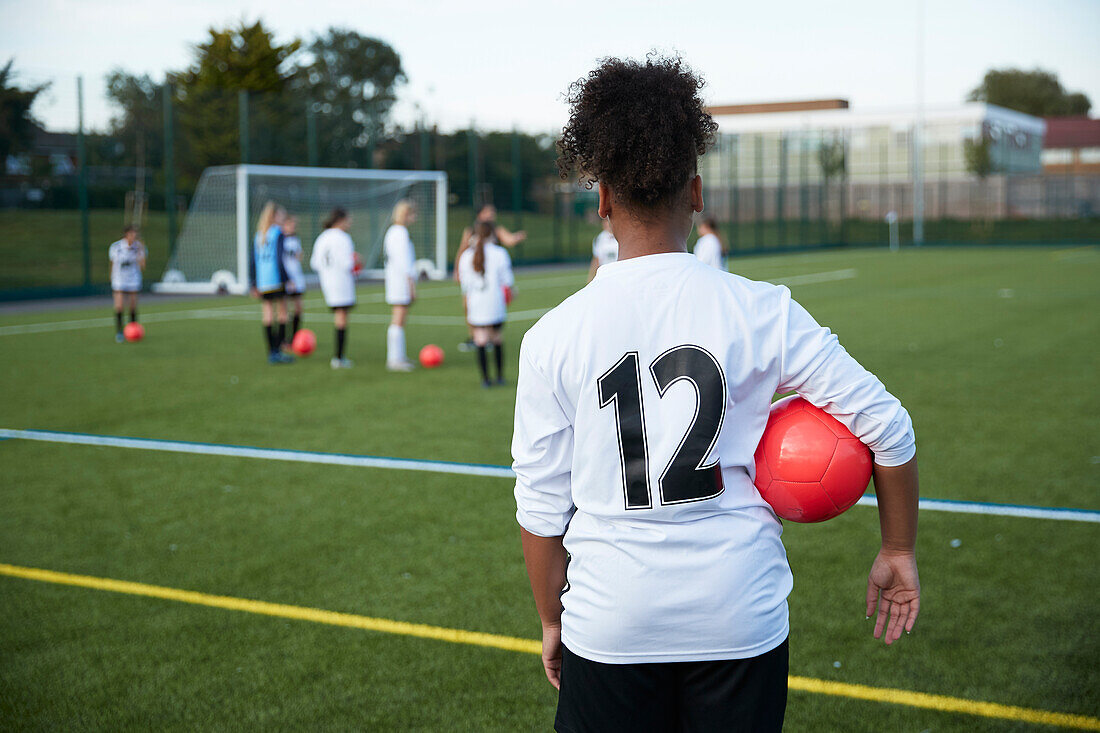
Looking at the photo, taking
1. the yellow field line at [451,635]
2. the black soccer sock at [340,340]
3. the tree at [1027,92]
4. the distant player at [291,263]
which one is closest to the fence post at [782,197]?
the distant player at [291,263]

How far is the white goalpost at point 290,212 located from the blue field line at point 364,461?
14.3 m


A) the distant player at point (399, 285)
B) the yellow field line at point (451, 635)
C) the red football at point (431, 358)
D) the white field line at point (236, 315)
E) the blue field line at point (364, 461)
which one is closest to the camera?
the yellow field line at point (451, 635)

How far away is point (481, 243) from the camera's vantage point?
35.8 feet

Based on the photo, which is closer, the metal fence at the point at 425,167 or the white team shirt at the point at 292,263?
the white team shirt at the point at 292,263

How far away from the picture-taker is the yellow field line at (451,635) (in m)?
3.69

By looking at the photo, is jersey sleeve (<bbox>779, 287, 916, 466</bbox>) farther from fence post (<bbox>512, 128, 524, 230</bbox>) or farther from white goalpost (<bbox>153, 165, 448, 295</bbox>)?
fence post (<bbox>512, 128, 524, 230</bbox>)

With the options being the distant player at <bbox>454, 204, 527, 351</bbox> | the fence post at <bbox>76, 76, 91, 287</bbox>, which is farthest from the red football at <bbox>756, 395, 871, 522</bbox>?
the fence post at <bbox>76, 76, 91, 287</bbox>

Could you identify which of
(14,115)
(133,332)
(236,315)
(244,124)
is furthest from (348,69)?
(133,332)

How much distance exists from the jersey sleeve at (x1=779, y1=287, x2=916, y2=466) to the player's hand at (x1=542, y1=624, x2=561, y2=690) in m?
0.72

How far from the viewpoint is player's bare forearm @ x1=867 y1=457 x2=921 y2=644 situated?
205 cm

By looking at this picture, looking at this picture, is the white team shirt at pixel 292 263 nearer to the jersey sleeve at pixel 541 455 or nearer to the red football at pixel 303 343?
the red football at pixel 303 343

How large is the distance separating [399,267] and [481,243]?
6.41 ft

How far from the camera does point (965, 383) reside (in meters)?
10.8

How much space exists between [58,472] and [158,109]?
793 inches
